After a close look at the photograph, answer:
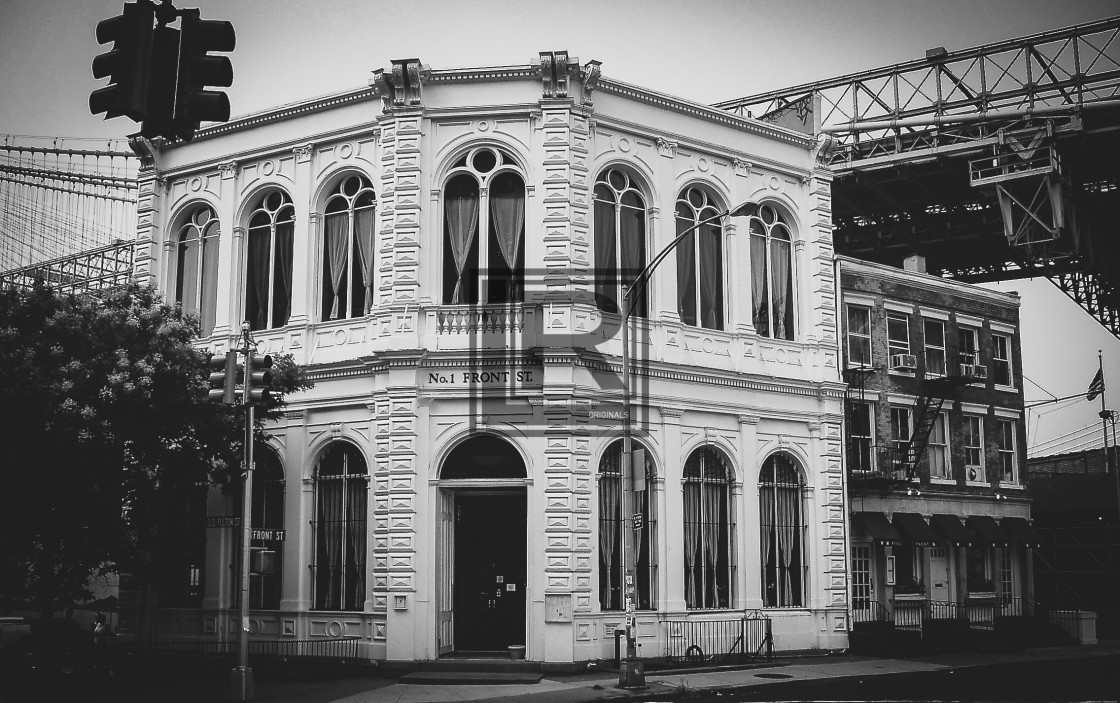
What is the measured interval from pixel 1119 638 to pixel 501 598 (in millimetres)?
26379

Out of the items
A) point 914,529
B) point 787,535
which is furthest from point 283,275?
point 914,529

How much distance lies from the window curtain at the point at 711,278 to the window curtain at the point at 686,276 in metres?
0.30

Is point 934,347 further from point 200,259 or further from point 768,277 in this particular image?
point 200,259

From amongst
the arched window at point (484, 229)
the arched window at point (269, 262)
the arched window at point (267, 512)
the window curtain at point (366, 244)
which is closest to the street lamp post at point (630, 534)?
the arched window at point (484, 229)

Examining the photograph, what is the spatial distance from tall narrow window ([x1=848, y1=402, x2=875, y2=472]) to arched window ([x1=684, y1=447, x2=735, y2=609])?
834 cm

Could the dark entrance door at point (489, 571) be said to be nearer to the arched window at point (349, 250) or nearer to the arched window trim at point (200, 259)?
the arched window at point (349, 250)

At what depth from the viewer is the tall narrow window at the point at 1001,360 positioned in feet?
140

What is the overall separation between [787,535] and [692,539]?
3402 millimetres

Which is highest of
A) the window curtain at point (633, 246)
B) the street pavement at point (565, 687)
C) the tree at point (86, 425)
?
the window curtain at point (633, 246)

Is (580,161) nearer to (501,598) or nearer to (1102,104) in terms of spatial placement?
(501,598)

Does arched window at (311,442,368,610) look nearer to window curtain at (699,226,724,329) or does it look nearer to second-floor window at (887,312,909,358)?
window curtain at (699,226,724,329)

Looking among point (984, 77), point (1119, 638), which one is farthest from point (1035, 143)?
point (1119, 638)

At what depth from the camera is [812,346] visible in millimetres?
33281

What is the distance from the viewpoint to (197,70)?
970 centimetres
